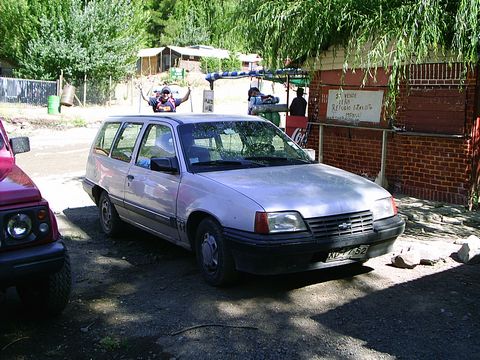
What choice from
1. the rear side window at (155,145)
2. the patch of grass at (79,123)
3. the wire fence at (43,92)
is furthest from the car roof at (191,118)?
the wire fence at (43,92)

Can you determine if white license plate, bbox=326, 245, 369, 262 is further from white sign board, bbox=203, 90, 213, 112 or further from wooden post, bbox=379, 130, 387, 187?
white sign board, bbox=203, 90, 213, 112

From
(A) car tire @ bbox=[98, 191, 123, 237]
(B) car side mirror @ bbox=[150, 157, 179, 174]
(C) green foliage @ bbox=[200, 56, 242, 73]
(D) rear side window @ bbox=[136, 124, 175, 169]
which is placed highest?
(C) green foliage @ bbox=[200, 56, 242, 73]

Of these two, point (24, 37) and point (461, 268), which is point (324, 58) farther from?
point (24, 37)

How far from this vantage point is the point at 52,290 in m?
4.21

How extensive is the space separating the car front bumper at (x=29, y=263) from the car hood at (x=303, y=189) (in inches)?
64.0

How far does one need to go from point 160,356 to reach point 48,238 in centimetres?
110

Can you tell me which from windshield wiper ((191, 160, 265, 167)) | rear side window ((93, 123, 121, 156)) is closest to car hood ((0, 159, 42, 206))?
windshield wiper ((191, 160, 265, 167))

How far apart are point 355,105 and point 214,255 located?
5.39 m

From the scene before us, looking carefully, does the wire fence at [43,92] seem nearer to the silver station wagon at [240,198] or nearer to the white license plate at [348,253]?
the silver station wagon at [240,198]

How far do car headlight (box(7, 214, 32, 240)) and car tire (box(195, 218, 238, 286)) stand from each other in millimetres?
1647

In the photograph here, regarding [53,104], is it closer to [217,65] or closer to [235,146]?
[235,146]

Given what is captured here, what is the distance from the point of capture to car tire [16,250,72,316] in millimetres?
4203

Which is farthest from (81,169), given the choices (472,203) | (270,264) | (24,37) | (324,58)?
(24,37)

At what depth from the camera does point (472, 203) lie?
805 centimetres
